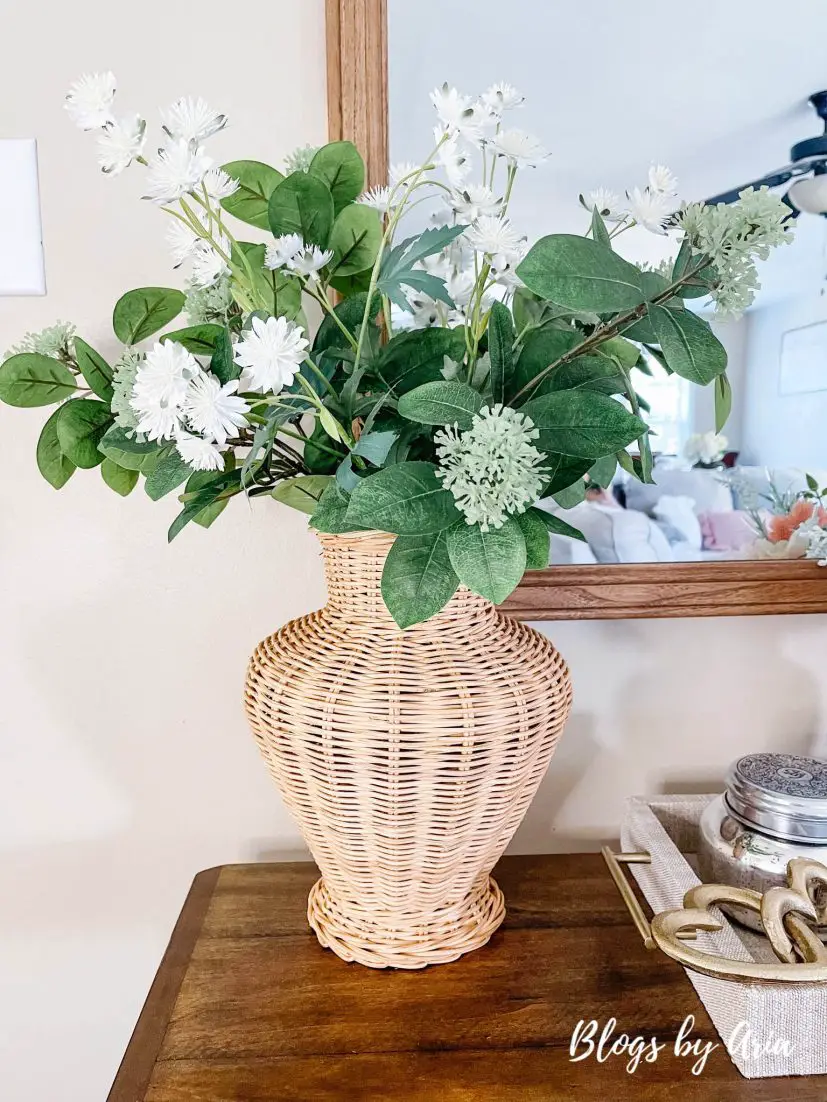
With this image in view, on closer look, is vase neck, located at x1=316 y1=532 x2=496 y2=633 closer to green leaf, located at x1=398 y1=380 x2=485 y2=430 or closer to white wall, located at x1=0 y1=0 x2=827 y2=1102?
green leaf, located at x1=398 y1=380 x2=485 y2=430

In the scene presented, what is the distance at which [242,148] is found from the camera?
856 millimetres

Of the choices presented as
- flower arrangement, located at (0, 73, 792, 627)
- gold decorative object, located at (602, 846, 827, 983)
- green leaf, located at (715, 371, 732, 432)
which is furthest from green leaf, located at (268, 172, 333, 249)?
gold decorative object, located at (602, 846, 827, 983)

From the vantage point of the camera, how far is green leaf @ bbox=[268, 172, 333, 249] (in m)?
0.56

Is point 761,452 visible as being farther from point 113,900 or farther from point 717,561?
point 113,900

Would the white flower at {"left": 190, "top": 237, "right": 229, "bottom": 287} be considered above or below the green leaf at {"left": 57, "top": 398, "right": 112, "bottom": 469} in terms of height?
above

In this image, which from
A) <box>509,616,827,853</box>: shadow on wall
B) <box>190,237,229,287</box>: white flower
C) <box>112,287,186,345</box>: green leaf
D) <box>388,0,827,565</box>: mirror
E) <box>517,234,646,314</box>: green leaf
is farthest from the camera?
<box>509,616,827,853</box>: shadow on wall

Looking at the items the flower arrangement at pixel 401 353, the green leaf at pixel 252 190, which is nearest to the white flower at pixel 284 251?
the flower arrangement at pixel 401 353

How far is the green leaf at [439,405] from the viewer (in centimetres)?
49

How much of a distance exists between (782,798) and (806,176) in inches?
25.1

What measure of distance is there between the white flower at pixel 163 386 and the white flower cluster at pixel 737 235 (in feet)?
1.00

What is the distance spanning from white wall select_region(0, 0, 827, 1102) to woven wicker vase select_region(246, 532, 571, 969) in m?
0.27

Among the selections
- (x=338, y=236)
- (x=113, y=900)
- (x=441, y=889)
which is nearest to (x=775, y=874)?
(x=441, y=889)

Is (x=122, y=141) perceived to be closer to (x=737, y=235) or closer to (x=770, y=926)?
(x=737, y=235)

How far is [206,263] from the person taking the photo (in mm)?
549
